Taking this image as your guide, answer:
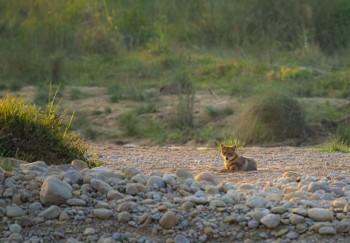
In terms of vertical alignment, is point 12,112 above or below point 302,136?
above

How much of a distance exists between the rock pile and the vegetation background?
279 inches

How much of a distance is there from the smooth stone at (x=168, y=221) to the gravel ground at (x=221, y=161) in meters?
1.55

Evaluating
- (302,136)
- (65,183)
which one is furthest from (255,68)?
(65,183)

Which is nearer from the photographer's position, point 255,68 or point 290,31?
point 255,68

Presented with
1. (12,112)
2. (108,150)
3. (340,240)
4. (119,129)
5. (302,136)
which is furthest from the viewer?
(119,129)

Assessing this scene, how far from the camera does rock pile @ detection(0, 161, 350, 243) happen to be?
702cm

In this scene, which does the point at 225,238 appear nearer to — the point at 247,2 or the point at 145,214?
the point at 145,214

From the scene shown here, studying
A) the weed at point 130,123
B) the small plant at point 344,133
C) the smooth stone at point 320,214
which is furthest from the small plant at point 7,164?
the weed at point 130,123

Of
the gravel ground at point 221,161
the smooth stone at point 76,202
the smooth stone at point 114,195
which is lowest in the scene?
the gravel ground at point 221,161

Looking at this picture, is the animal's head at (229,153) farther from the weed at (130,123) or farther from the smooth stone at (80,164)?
the weed at (130,123)

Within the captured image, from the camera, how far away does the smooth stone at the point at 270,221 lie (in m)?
7.01

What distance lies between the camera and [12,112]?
31.1 ft

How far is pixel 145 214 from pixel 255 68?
1183 centimetres

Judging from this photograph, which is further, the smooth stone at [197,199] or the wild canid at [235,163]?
the wild canid at [235,163]
